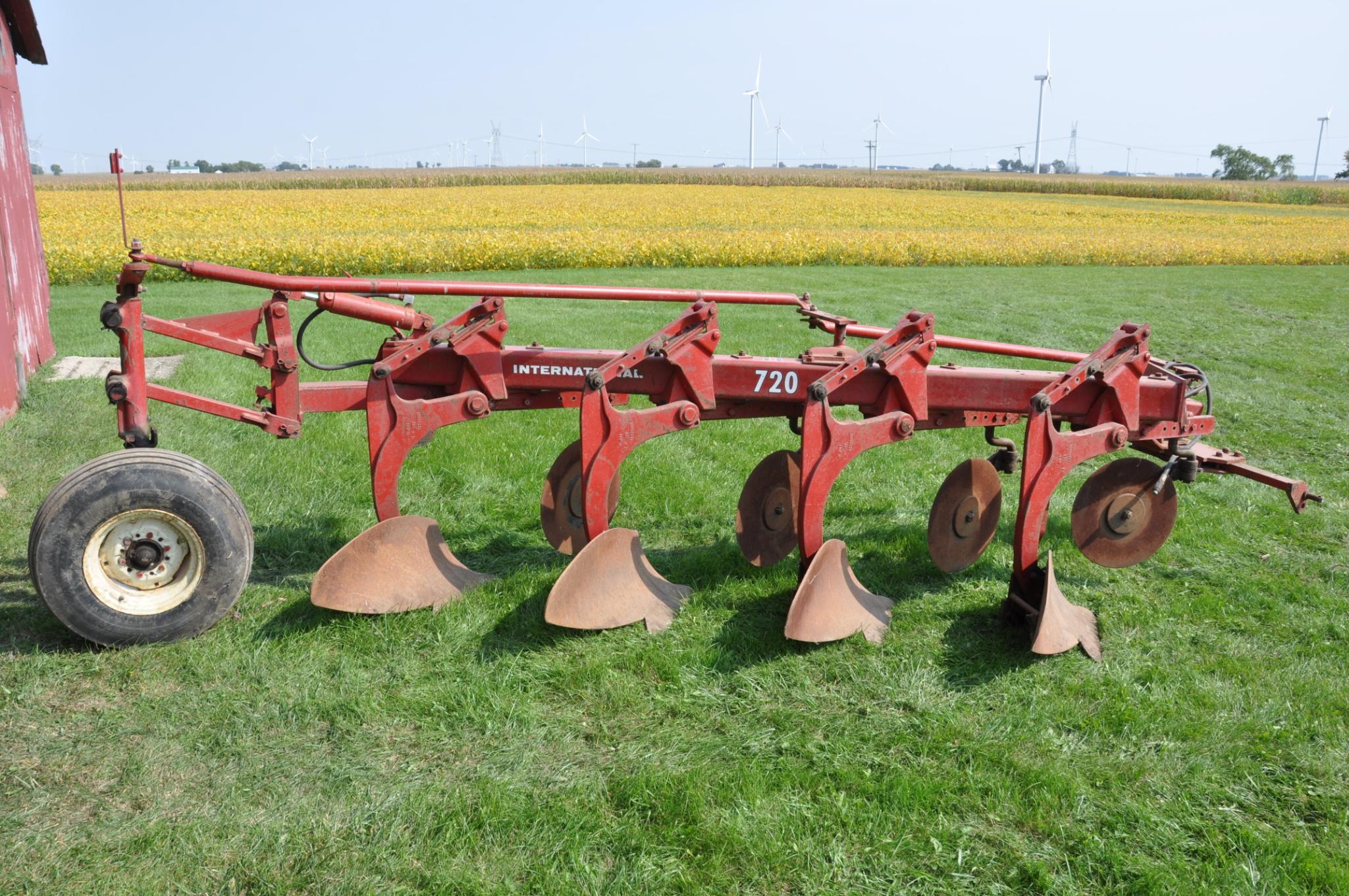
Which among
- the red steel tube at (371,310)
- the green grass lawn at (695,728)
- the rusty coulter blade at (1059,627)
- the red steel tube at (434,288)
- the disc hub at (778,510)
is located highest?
the red steel tube at (434,288)

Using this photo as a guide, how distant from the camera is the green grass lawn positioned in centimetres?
285

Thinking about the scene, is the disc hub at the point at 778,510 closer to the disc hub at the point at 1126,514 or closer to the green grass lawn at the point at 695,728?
the green grass lawn at the point at 695,728

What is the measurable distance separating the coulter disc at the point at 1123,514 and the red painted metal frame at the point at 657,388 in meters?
0.20

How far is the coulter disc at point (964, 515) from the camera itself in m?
4.62

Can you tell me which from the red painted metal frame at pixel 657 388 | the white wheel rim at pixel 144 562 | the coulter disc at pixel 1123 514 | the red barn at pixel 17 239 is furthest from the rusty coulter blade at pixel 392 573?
the red barn at pixel 17 239

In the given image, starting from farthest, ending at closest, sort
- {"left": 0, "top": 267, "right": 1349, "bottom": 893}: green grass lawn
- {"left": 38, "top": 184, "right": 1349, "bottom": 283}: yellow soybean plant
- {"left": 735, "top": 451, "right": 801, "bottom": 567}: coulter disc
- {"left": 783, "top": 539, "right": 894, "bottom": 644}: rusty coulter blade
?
1. {"left": 38, "top": 184, "right": 1349, "bottom": 283}: yellow soybean plant
2. {"left": 735, "top": 451, "right": 801, "bottom": 567}: coulter disc
3. {"left": 783, "top": 539, "right": 894, "bottom": 644}: rusty coulter blade
4. {"left": 0, "top": 267, "right": 1349, "bottom": 893}: green grass lawn

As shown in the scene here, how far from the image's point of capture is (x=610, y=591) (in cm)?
411

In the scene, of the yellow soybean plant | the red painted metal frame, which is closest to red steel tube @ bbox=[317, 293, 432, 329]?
the red painted metal frame

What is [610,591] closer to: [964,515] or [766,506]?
[766,506]

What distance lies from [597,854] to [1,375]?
22.5 ft

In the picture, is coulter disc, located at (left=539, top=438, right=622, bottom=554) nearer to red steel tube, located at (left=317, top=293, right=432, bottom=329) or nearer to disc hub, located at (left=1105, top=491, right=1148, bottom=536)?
red steel tube, located at (left=317, top=293, right=432, bottom=329)

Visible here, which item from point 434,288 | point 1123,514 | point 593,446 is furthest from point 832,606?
point 434,288

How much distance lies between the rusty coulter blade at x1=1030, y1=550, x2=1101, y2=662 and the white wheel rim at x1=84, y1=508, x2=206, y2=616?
11.0 feet

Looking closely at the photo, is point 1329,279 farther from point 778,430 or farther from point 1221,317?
point 778,430
